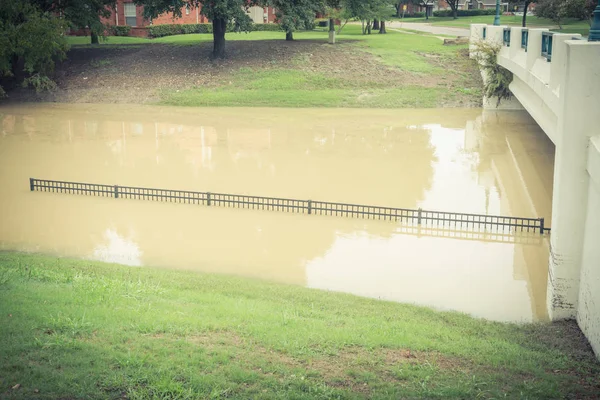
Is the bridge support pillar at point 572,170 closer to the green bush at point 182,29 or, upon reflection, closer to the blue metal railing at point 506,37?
the blue metal railing at point 506,37

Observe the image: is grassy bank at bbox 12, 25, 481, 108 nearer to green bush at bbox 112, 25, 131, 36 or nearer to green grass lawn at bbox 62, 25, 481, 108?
green grass lawn at bbox 62, 25, 481, 108

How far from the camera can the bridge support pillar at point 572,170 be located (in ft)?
39.7

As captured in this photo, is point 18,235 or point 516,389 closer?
point 516,389

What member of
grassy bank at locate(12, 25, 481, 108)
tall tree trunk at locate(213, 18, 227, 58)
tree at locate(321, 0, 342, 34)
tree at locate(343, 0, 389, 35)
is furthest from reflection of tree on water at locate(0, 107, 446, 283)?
tree at locate(343, 0, 389, 35)

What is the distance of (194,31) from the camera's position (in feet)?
201

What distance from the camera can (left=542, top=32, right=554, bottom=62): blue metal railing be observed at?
58.7ft

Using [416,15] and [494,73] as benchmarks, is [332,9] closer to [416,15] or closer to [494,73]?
[494,73]

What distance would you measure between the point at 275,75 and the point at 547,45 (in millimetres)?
25437

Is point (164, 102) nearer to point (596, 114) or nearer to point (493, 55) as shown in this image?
point (493, 55)

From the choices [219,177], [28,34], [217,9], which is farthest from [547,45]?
[28,34]

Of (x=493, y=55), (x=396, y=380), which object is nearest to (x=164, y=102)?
(x=493, y=55)

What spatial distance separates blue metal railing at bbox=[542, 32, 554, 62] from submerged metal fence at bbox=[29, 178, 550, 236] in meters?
4.07

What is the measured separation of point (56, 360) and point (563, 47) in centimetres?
1010

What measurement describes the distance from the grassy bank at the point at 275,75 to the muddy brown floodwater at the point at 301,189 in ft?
6.60
